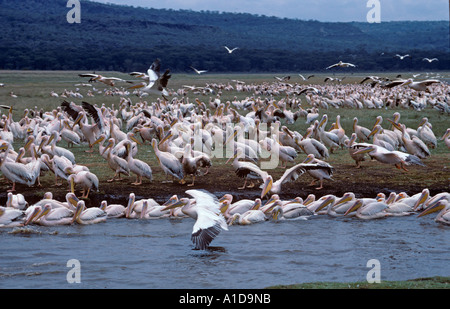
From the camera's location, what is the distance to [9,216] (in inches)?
381

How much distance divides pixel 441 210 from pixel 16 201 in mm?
6209

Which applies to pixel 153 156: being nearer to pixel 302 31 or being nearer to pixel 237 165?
pixel 237 165

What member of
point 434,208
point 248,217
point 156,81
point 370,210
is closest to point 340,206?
point 370,210

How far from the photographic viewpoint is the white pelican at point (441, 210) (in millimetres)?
10023

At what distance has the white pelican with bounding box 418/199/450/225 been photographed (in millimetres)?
10023

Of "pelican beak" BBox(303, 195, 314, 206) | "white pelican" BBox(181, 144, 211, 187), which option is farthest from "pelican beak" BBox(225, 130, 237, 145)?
"pelican beak" BBox(303, 195, 314, 206)

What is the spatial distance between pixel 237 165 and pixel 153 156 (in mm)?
3389

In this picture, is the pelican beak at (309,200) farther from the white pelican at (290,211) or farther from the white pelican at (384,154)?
the white pelican at (384,154)

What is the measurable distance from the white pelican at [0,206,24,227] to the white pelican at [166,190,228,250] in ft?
7.49

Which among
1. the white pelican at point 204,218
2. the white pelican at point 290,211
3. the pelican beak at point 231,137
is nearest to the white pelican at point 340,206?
the white pelican at point 290,211

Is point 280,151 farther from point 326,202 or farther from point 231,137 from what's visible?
point 326,202
